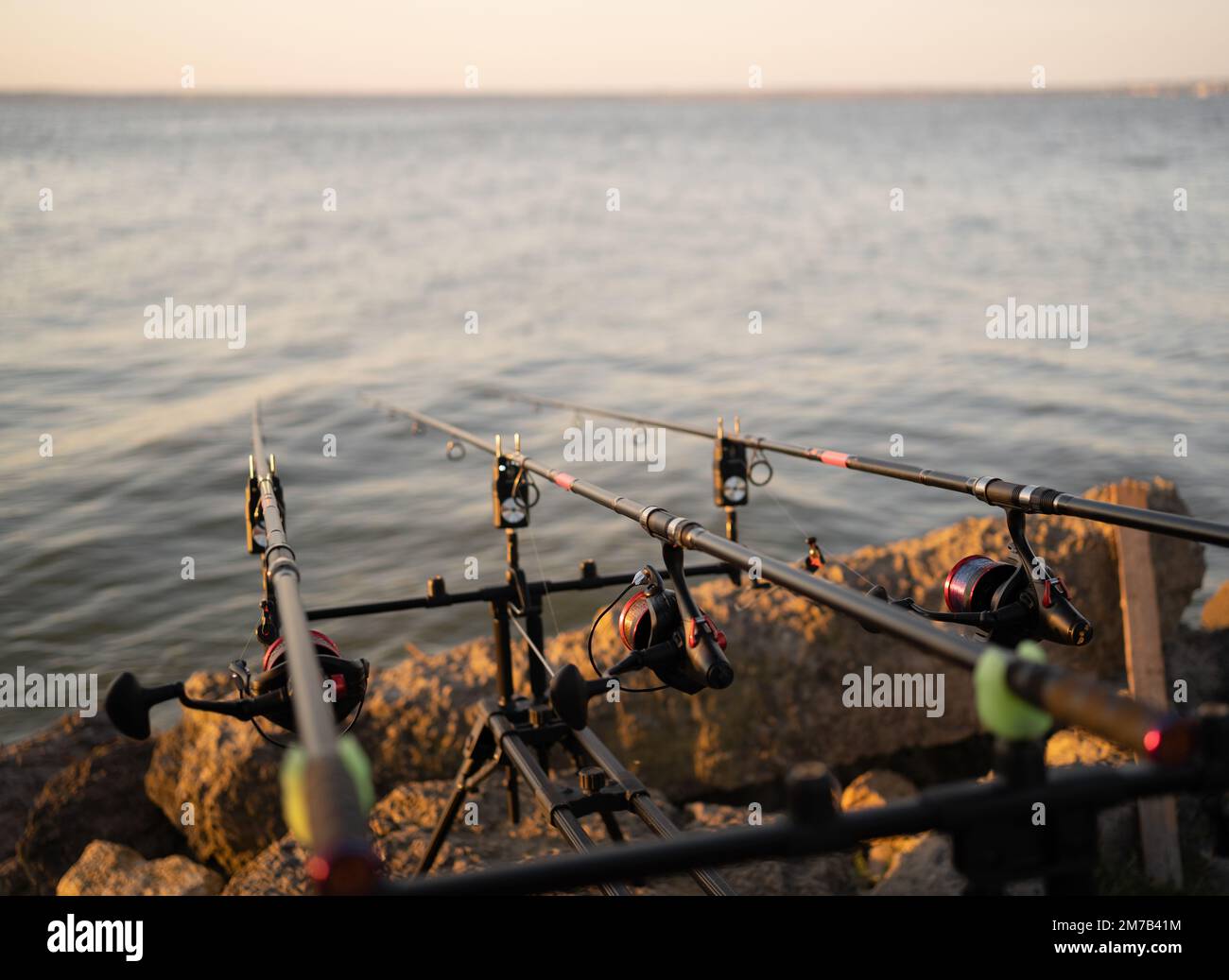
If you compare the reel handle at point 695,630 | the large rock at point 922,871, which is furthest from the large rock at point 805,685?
the reel handle at point 695,630

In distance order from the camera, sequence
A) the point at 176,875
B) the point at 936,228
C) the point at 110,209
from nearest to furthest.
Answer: the point at 176,875 → the point at 936,228 → the point at 110,209

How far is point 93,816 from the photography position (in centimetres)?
629

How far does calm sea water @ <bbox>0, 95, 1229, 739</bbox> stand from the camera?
1176cm

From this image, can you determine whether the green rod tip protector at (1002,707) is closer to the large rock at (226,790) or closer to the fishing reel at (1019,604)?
the fishing reel at (1019,604)

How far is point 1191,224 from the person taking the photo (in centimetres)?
3372

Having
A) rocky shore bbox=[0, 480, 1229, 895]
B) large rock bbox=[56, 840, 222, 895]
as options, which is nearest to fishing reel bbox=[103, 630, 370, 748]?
rocky shore bbox=[0, 480, 1229, 895]

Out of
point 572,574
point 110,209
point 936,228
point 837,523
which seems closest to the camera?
point 572,574

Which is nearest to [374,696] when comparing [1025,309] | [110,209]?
[1025,309]

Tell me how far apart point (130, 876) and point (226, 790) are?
60 centimetres

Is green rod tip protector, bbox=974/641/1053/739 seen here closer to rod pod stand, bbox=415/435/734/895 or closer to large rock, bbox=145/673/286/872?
rod pod stand, bbox=415/435/734/895

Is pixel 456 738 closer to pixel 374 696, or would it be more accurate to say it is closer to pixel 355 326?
pixel 374 696

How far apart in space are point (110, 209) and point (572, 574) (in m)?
34.4

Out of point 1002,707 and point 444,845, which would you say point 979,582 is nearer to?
point 1002,707

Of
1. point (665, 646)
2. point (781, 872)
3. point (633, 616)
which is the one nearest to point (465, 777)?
point (781, 872)
